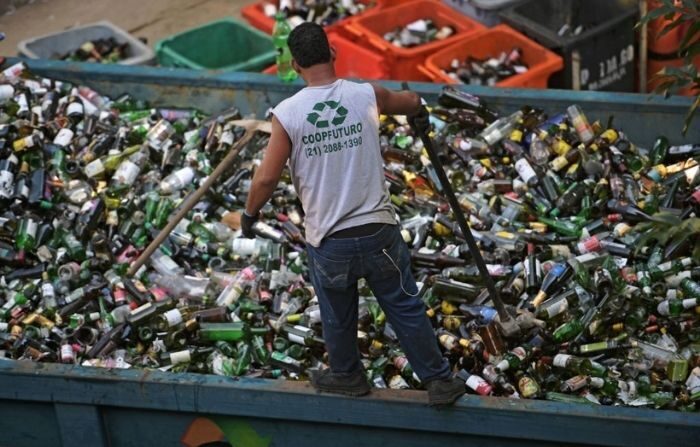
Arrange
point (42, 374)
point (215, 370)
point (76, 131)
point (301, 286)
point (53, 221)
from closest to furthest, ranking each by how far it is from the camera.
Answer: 1. point (42, 374)
2. point (215, 370)
3. point (301, 286)
4. point (53, 221)
5. point (76, 131)

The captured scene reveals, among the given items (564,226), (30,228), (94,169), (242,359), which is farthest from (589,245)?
(30,228)

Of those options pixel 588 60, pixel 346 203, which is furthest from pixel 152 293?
pixel 588 60

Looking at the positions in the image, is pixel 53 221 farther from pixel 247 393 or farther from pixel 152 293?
pixel 247 393

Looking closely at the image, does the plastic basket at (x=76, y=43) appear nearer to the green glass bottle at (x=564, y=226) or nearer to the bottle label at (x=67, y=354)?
the bottle label at (x=67, y=354)

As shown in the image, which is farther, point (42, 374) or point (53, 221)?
point (53, 221)

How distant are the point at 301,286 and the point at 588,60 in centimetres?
304

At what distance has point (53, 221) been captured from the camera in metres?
6.42

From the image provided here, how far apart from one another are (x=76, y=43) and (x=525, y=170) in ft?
12.8

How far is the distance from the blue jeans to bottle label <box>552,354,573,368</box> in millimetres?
667

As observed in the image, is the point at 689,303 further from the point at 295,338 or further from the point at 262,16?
the point at 262,16

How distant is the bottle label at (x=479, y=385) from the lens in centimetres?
503

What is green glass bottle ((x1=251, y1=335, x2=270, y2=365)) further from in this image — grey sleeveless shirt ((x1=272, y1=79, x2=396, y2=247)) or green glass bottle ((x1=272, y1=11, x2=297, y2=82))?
green glass bottle ((x1=272, y1=11, x2=297, y2=82))

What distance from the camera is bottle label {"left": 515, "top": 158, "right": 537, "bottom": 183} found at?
6.42 m

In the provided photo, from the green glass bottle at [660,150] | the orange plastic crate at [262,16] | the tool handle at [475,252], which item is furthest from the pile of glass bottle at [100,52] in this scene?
the green glass bottle at [660,150]
